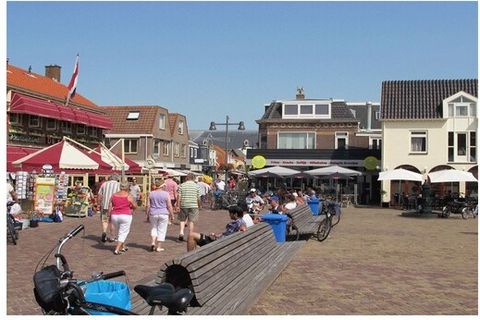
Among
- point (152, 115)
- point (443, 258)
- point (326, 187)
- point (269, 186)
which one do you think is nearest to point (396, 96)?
point (326, 187)

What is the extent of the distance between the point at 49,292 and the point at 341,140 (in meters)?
42.9

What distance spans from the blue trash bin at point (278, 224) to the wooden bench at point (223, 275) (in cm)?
327

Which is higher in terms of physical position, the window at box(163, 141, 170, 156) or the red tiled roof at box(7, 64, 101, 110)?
the red tiled roof at box(7, 64, 101, 110)

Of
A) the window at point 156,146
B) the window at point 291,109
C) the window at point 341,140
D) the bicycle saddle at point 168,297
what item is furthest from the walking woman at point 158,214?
the window at point 156,146

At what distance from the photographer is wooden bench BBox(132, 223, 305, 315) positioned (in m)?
5.67

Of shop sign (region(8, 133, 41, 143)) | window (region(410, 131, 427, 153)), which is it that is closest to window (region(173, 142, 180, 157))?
shop sign (region(8, 133, 41, 143))

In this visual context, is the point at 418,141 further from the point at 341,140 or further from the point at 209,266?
the point at 209,266

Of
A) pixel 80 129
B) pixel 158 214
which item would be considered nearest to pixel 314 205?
pixel 158 214

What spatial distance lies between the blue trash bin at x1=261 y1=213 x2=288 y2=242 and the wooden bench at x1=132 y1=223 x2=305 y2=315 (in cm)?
327

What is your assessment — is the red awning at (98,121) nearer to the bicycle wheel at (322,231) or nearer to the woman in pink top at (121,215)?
the bicycle wheel at (322,231)

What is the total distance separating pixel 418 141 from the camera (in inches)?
1502

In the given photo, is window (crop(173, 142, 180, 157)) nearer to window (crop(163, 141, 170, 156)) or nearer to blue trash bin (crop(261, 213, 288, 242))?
window (crop(163, 141, 170, 156))

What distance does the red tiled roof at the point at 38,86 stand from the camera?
105 ft

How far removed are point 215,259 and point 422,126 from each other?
1341 inches
